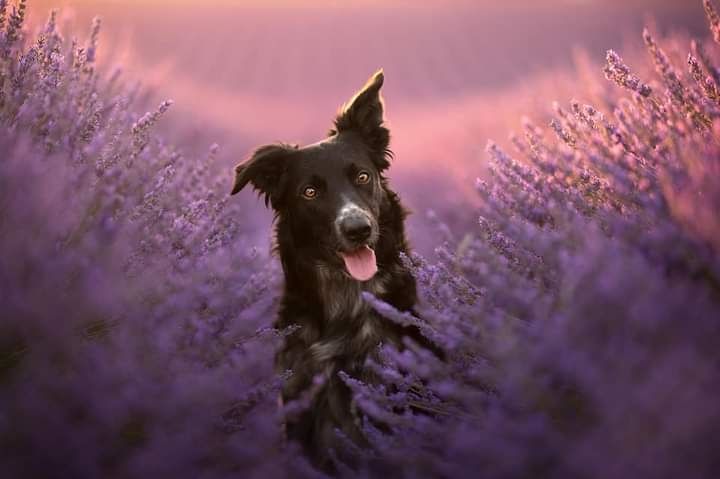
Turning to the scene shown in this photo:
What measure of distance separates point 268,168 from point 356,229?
787mm

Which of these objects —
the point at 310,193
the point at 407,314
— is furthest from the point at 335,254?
the point at 407,314

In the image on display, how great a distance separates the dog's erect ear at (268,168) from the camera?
3564mm

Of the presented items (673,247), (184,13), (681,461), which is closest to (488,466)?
(681,461)

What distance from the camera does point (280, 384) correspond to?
2.53 m

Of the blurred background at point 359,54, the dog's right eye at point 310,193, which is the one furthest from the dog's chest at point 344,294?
the blurred background at point 359,54

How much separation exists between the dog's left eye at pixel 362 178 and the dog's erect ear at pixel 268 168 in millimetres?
443

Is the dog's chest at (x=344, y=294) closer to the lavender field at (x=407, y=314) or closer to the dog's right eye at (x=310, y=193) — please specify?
the lavender field at (x=407, y=314)

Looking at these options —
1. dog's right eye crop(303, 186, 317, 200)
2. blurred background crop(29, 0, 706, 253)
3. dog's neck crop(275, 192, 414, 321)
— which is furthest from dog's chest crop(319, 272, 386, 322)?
blurred background crop(29, 0, 706, 253)

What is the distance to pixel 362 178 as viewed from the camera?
3545mm

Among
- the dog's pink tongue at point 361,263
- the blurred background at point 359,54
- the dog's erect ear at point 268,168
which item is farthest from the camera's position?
the blurred background at point 359,54

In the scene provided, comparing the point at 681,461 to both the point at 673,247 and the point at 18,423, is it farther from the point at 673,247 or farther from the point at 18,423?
the point at 18,423

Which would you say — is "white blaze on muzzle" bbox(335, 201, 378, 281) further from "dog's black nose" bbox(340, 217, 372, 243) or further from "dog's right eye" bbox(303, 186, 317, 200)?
"dog's right eye" bbox(303, 186, 317, 200)

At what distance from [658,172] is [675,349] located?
1.01m

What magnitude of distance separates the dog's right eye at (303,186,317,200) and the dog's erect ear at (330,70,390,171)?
1.61 feet
